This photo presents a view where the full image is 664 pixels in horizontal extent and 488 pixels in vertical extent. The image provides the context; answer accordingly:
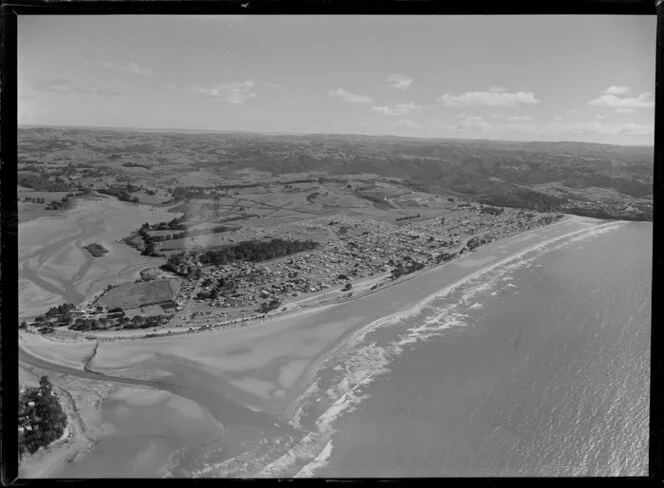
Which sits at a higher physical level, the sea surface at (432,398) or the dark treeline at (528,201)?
the dark treeline at (528,201)

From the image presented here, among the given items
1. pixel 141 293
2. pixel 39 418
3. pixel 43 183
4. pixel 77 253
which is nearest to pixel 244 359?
pixel 141 293

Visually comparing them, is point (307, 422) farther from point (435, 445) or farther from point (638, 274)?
point (638, 274)

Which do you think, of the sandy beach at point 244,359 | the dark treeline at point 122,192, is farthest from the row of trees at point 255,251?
the dark treeline at point 122,192

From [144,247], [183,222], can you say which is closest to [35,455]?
[144,247]

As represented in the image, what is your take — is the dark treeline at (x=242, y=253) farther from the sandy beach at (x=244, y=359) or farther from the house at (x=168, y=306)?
the sandy beach at (x=244, y=359)

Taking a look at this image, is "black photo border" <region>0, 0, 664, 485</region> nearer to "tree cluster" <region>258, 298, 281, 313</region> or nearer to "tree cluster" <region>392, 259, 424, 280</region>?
"tree cluster" <region>258, 298, 281, 313</region>

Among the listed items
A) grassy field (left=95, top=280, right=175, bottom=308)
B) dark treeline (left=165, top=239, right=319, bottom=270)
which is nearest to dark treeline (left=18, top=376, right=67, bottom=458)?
grassy field (left=95, top=280, right=175, bottom=308)
